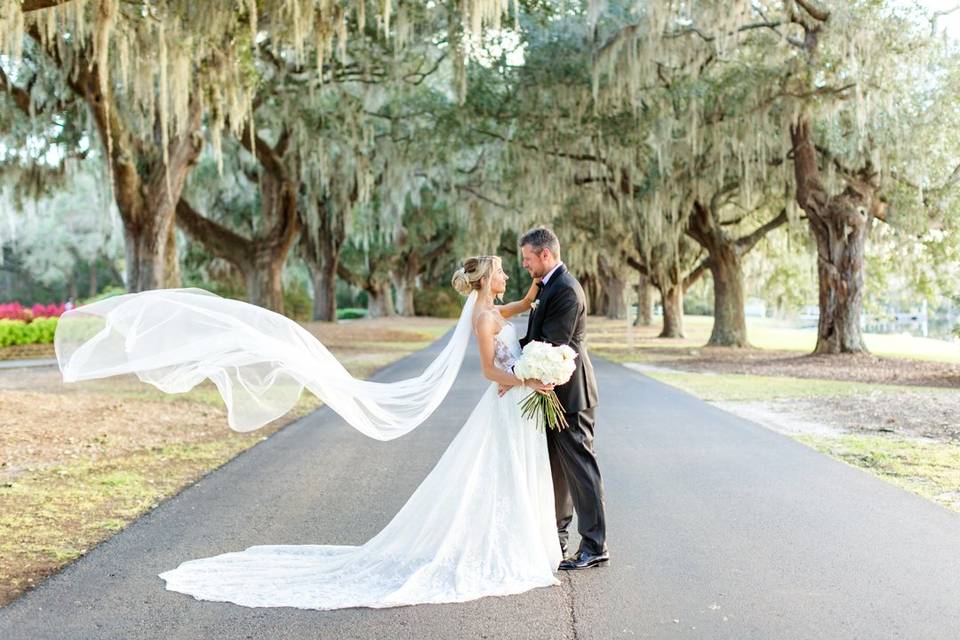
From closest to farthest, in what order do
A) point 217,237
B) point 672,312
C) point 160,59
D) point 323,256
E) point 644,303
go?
point 160,59
point 217,237
point 672,312
point 323,256
point 644,303

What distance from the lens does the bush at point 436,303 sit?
189 ft

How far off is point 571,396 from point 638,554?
37.4 inches

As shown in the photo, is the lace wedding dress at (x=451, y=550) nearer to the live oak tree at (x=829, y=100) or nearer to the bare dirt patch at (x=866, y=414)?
the bare dirt patch at (x=866, y=414)

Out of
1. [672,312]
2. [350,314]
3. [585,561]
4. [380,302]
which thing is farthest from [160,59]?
[350,314]

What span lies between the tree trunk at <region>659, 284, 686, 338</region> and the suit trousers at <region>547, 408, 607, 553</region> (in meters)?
30.2

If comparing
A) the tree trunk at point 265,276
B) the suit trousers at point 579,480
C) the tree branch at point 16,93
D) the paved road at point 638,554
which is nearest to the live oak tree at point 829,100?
the paved road at point 638,554

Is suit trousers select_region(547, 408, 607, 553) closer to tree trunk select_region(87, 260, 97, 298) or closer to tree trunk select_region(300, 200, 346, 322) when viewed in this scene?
tree trunk select_region(300, 200, 346, 322)

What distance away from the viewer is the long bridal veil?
5.48m

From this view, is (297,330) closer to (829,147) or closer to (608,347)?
(829,147)

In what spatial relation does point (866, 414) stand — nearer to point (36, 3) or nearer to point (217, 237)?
point (36, 3)

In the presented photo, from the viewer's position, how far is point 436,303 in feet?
189

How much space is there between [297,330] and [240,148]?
879 inches

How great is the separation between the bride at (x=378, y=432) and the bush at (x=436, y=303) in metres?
51.5

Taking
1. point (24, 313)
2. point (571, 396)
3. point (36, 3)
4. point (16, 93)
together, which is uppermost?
point (16, 93)
